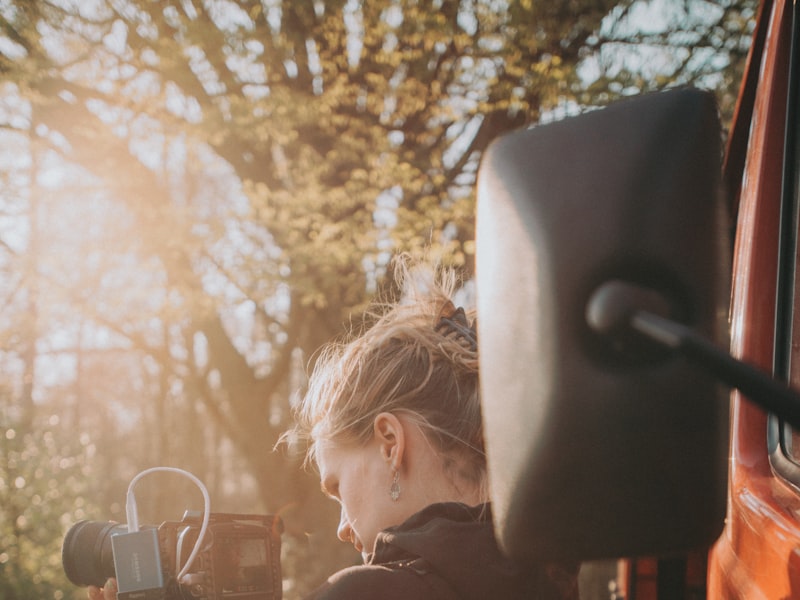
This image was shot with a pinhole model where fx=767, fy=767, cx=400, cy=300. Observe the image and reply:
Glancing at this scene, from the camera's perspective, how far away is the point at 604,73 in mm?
5816

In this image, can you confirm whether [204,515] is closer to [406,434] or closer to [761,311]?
[406,434]

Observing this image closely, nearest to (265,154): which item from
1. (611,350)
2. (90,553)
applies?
(90,553)

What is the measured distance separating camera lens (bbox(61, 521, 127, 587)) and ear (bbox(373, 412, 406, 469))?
0.89 meters

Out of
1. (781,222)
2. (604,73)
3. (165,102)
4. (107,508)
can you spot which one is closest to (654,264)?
(781,222)

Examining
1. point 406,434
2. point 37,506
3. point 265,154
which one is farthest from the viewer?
point 37,506

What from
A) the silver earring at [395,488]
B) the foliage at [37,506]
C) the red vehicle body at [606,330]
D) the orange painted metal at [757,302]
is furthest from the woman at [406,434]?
the foliage at [37,506]

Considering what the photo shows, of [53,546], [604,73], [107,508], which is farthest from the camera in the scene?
[107,508]

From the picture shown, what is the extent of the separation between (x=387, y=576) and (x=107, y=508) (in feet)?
40.8

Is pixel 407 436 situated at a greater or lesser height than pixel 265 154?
lesser

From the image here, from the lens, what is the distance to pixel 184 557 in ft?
6.36

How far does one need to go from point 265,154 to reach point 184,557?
5.64 meters

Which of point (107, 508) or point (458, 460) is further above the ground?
point (458, 460)

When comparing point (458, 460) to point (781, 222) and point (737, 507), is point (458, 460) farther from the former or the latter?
point (781, 222)

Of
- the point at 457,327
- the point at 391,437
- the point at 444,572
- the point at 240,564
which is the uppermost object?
the point at 457,327
